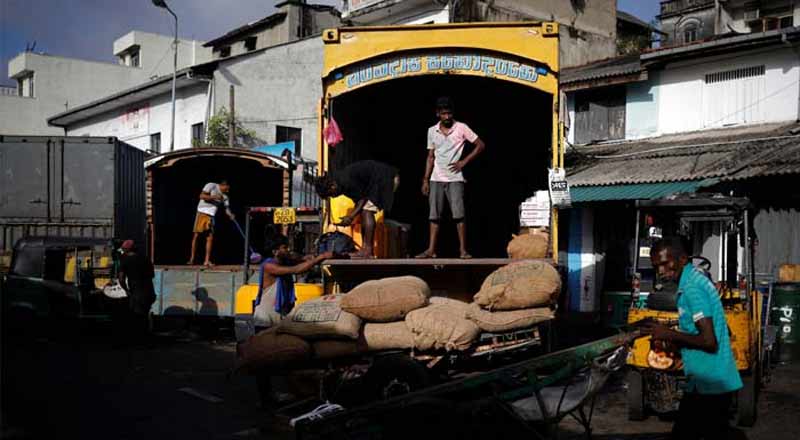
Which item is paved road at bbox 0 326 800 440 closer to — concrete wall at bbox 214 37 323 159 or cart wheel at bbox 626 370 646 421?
cart wheel at bbox 626 370 646 421

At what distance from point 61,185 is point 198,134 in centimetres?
997

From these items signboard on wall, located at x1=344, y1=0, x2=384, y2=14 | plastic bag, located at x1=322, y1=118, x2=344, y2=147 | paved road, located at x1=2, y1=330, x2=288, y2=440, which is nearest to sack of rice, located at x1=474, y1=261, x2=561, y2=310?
paved road, located at x1=2, y1=330, x2=288, y2=440

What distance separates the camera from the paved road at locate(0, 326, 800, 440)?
21.9ft

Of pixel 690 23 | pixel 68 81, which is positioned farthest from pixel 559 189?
pixel 68 81

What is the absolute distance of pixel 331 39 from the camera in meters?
8.95

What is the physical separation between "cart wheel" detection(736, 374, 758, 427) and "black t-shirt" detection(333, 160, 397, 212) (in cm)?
407

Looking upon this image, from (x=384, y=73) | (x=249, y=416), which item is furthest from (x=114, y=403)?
(x=384, y=73)

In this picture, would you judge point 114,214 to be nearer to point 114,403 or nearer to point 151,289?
point 151,289

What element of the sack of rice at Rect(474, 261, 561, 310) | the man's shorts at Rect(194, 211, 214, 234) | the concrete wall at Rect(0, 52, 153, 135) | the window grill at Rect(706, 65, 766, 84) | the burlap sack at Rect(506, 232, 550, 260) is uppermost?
the concrete wall at Rect(0, 52, 153, 135)

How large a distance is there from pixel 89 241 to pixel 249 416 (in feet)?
26.4

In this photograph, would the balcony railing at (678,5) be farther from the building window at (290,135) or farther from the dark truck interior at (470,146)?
the dark truck interior at (470,146)

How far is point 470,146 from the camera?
1103cm

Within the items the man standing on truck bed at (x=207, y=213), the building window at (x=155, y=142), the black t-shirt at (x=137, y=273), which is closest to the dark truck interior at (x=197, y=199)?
the man standing on truck bed at (x=207, y=213)

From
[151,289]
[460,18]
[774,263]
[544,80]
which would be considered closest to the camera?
[544,80]
